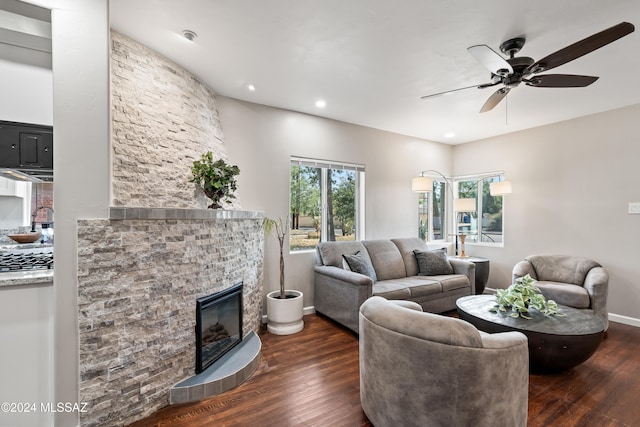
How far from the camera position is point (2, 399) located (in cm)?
164

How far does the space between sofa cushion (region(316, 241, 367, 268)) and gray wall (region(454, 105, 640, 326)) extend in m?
2.77

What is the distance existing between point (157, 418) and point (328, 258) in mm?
2363

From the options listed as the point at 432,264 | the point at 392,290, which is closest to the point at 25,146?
the point at 392,290

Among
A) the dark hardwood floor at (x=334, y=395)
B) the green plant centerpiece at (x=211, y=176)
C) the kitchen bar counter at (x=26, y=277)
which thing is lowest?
the dark hardwood floor at (x=334, y=395)

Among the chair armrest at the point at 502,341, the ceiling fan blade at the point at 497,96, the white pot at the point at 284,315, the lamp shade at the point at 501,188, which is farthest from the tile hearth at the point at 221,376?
the lamp shade at the point at 501,188

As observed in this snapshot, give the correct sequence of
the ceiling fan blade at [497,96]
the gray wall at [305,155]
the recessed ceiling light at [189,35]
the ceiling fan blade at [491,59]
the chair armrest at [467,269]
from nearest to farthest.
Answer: the ceiling fan blade at [491,59], the recessed ceiling light at [189,35], the ceiling fan blade at [497,96], the gray wall at [305,155], the chair armrest at [467,269]

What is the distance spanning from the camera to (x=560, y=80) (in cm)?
228

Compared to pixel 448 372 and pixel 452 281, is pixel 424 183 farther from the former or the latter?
pixel 448 372

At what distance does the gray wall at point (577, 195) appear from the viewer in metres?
3.64

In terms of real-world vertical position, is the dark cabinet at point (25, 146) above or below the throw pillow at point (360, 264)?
above

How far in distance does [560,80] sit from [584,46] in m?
0.54

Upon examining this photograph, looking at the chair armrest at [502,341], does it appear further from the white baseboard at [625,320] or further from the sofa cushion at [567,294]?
the white baseboard at [625,320]

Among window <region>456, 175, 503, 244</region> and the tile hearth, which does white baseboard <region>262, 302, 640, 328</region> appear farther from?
window <region>456, 175, 503, 244</region>

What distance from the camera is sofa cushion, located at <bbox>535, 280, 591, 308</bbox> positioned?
3.22 m
